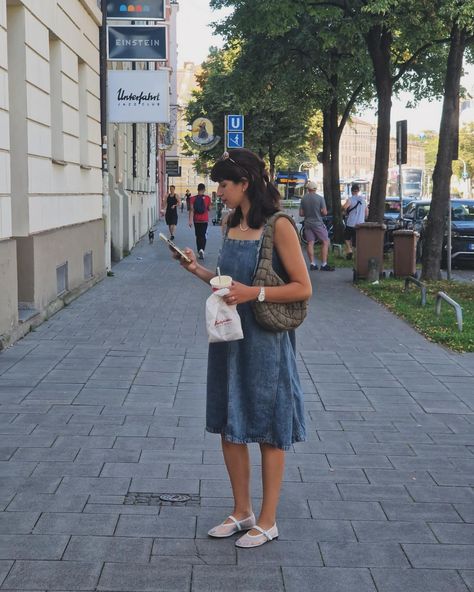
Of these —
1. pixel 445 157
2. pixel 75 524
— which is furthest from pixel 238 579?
pixel 445 157

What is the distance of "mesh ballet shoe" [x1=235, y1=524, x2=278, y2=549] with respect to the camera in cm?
450

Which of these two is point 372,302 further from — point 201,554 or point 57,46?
point 201,554

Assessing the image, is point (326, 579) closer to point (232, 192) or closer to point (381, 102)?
point (232, 192)

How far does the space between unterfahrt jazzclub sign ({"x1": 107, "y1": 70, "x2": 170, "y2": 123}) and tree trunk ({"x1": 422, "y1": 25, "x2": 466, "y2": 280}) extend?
5.19m

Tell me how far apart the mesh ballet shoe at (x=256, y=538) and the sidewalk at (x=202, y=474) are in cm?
3

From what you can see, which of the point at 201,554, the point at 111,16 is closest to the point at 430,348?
the point at 201,554

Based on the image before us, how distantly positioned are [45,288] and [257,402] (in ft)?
26.3

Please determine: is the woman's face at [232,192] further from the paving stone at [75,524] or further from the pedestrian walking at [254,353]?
the paving stone at [75,524]

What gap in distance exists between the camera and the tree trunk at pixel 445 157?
56.4 feet

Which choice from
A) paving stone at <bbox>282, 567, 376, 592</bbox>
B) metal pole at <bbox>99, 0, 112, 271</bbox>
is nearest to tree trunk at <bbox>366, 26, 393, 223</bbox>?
metal pole at <bbox>99, 0, 112, 271</bbox>

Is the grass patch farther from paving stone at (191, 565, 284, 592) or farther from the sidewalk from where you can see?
paving stone at (191, 565, 284, 592)

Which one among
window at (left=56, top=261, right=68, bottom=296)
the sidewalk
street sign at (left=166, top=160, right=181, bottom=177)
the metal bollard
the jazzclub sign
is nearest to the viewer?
the sidewalk

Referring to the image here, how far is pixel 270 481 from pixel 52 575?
42.7 inches

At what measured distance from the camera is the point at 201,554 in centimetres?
440
